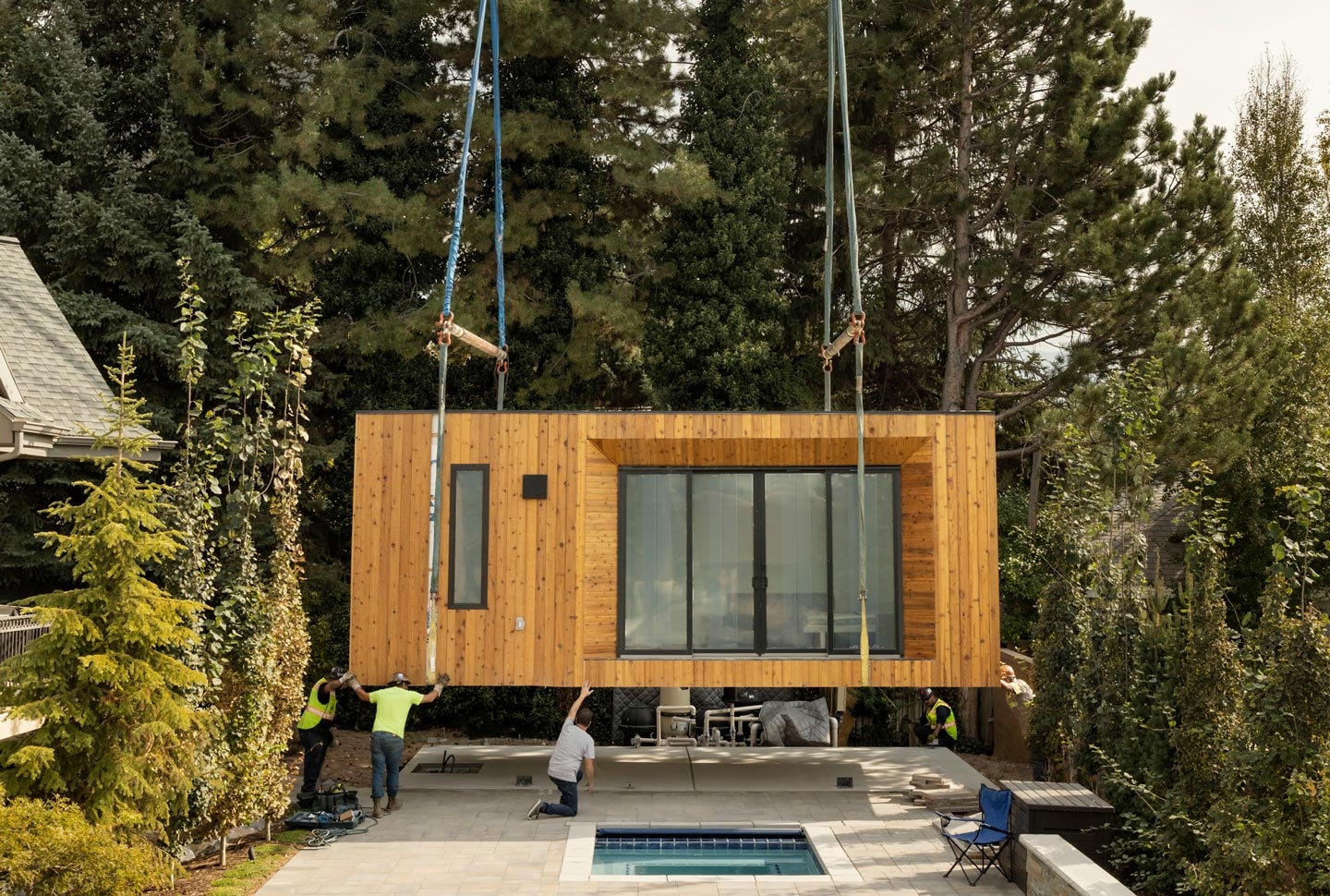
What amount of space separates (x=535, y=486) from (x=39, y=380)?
483 centimetres

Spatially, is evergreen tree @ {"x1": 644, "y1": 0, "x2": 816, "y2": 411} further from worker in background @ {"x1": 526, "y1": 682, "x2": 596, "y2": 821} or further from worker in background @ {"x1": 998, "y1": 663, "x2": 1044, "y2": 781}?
worker in background @ {"x1": 526, "y1": 682, "x2": 596, "y2": 821}

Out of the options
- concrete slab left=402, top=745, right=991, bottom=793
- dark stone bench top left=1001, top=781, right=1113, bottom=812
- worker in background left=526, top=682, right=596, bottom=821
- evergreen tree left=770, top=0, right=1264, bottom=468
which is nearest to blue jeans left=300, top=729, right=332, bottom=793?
concrete slab left=402, top=745, right=991, bottom=793

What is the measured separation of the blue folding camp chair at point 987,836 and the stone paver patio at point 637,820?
103mm

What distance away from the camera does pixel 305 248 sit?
18109mm

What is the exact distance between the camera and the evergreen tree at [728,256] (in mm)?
18547

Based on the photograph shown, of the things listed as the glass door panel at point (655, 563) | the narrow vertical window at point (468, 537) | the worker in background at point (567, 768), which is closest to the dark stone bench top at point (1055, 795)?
the worker in background at point (567, 768)

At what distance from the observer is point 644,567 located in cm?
1246

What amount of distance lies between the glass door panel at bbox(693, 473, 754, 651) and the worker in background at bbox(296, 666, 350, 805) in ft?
12.1

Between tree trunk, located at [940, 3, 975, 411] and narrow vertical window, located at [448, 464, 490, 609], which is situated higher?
tree trunk, located at [940, 3, 975, 411]

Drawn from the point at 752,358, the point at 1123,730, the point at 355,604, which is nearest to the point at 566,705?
the point at 752,358

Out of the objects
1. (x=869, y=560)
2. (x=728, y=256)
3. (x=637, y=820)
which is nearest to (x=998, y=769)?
(x=869, y=560)

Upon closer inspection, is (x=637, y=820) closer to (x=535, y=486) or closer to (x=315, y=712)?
(x=315, y=712)

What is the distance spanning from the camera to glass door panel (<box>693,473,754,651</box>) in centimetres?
1239

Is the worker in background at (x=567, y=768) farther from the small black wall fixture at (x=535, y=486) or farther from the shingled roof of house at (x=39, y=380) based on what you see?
the shingled roof of house at (x=39, y=380)
